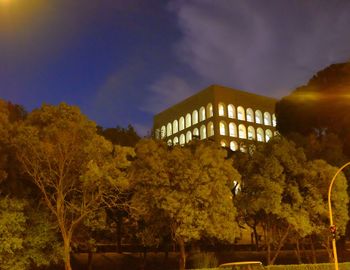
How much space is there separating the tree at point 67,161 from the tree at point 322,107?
96.6 feet

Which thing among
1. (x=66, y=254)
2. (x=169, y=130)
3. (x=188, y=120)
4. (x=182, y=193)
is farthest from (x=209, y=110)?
(x=66, y=254)

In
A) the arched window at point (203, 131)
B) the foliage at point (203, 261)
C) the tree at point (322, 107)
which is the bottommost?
the foliage at point (203, 261)

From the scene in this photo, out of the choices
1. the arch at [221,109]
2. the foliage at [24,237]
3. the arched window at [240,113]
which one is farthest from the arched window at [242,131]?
the foliage at [24,237]

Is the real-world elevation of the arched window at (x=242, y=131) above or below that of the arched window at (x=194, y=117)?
below

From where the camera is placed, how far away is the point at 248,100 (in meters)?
95.1

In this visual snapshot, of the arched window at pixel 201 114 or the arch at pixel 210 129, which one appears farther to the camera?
the arched window at pixel 201 114

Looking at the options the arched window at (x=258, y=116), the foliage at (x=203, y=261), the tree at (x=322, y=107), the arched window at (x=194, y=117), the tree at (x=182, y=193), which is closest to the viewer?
the tree at (x=182, y=193)

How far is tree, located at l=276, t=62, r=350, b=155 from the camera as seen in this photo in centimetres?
5016

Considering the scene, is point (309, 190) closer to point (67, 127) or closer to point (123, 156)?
point (123, 156)

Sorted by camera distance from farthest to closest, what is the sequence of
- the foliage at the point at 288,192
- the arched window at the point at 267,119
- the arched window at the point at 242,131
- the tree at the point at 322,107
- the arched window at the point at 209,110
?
the arched window at the point at 267,119 < the arched window at the point at 242,131 < the arched window at the point at 209,110 < the tree at the point at 322,107 < the foliage at the point at 288,192

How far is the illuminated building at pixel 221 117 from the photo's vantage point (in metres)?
90.4

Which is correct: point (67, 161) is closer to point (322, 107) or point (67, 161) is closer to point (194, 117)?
point (322, 107)

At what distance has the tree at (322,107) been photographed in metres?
50.2

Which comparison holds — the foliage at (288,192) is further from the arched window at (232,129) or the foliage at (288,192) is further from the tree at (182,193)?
the arched window at (232,129)
